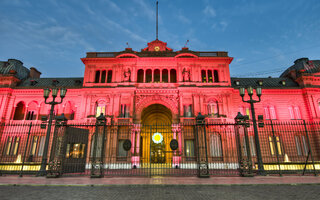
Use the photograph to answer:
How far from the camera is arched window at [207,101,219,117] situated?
2258 cm

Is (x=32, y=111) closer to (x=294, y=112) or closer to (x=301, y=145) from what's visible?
(x=301, y=145)

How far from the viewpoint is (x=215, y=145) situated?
2102cm

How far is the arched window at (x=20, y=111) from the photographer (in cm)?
2441

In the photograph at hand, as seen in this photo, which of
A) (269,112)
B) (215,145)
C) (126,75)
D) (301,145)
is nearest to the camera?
(215,145)

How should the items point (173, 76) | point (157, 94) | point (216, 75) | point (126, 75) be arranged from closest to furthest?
point (157, 94) → point (126, 75) → point (216, 75) → point (173, 76)

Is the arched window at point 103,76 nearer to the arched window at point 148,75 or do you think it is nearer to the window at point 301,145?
the arched window at point 148,75

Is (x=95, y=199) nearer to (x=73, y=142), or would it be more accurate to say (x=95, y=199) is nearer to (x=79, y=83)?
(x=73, y=142)

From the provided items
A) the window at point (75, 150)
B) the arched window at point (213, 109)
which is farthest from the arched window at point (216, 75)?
the window at point (75, 150)

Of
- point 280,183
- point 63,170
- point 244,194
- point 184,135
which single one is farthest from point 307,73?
point 63,170

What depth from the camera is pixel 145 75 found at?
24.5 meters

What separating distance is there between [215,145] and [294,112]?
44.6ft

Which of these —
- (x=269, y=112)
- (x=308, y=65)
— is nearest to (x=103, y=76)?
(x=269, y=112)

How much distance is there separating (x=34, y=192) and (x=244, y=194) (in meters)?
8.92

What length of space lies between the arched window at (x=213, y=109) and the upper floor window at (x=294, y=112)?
11.3 meters
